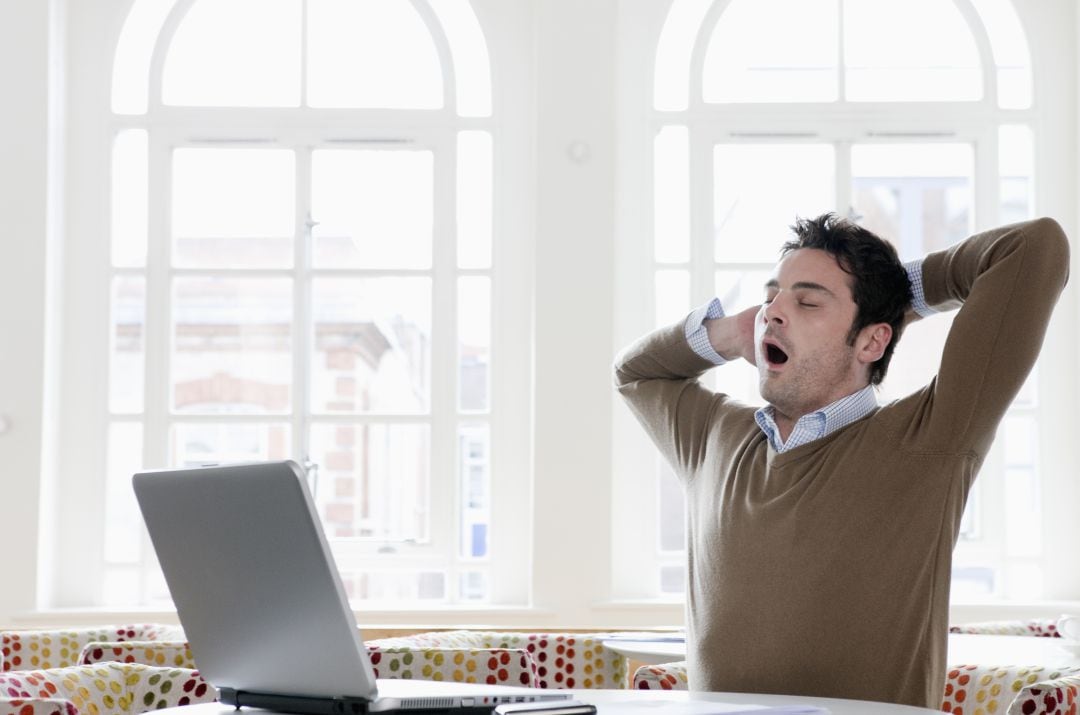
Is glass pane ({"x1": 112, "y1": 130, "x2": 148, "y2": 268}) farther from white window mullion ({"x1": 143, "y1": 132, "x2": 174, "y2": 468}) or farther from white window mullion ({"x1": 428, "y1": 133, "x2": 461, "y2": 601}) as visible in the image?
white window mullion ({"x1": 428, "y1": 133, "x2": 461, "y2": 601})

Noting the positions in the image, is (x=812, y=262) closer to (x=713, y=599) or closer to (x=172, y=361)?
(x=713, y=599)

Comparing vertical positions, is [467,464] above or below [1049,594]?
above

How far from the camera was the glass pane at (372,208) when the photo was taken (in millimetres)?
5059

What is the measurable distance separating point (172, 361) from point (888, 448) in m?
3.61

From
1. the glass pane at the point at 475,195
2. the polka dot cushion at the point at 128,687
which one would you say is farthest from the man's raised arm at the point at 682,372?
the glass pane at the point at 475,195

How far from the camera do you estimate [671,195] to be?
5.08 meters

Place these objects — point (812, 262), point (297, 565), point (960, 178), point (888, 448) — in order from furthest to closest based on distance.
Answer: point (960, 178) → point (812, 262) → point (888, 448) → point (297, 565)

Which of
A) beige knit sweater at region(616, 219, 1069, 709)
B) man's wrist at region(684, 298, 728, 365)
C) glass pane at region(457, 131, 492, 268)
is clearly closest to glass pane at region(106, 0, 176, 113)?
glass pane at region(457, 131, 492, 268)

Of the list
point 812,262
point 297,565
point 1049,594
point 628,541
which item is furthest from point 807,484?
point 1049,594

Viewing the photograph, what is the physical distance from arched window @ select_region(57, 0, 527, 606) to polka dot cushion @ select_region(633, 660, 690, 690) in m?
2.77

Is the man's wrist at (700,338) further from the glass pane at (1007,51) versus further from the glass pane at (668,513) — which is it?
the glass pane at (1007,51)

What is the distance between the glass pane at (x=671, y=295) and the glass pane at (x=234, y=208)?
1462 millimetres

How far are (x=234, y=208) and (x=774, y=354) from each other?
338 cm

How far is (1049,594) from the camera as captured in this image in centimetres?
494
